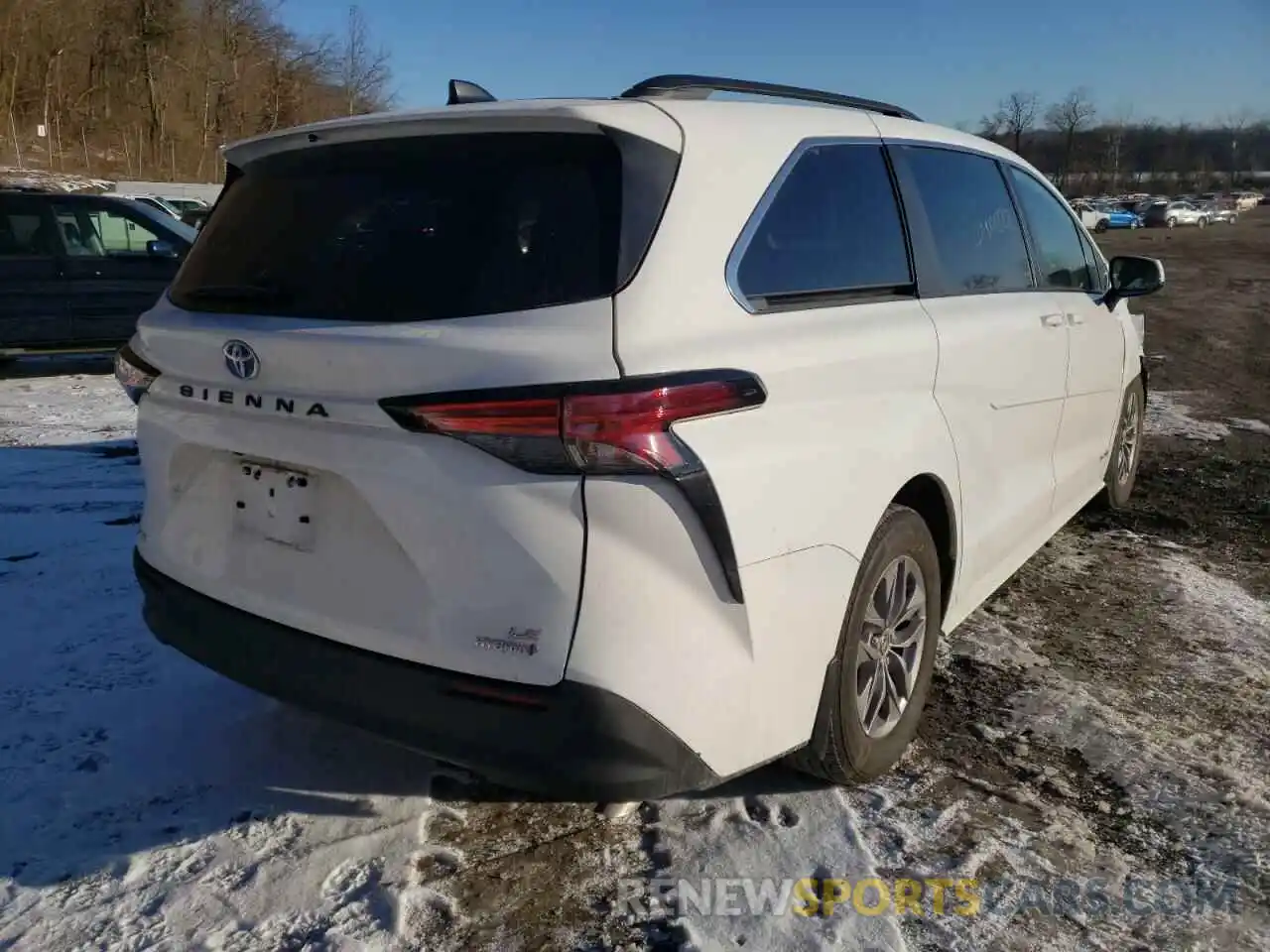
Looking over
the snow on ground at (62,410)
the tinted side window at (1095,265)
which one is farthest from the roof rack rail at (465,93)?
the snow on ground at (62,410)

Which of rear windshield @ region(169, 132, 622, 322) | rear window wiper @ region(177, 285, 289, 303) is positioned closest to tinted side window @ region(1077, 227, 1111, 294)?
rear windshield @ region(169, 132, 622, 322)

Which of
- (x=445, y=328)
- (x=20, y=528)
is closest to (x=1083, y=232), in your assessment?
(x=445, y=328)

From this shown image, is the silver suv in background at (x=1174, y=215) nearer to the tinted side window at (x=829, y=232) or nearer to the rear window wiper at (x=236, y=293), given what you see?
the tinted side window at (x=829, y=232)

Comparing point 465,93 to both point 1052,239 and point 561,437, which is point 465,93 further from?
point 1052,239

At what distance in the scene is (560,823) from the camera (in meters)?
2.88

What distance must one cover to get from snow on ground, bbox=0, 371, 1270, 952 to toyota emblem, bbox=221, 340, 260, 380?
122cm

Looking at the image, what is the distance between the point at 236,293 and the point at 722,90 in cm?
141

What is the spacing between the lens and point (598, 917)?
2.48m

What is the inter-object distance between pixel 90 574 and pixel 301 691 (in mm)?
2585

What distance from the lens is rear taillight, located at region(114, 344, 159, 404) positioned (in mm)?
2818

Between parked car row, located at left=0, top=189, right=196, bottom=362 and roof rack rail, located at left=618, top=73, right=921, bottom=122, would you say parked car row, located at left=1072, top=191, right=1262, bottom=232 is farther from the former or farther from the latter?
roof rack rail, located at left=618, top=73, right=921, bottom=122

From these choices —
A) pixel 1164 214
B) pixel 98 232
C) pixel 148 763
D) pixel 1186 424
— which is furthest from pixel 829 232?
pixel 1164 214

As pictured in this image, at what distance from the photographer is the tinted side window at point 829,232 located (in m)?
2.57

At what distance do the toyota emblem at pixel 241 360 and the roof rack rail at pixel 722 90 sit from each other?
1.11 metres
